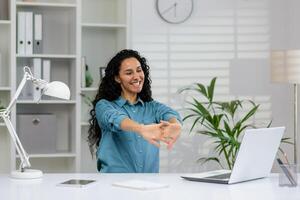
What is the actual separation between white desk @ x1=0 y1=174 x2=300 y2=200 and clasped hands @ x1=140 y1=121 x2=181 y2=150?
0.19 m

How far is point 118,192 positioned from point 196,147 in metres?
2.60

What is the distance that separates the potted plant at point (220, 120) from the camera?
4.69 meters

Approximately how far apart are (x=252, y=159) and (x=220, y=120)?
2097 millimetres

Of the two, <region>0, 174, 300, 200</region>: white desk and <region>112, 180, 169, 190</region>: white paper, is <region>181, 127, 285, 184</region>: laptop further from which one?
<region>112, 180, 169, 190</region>: white paper

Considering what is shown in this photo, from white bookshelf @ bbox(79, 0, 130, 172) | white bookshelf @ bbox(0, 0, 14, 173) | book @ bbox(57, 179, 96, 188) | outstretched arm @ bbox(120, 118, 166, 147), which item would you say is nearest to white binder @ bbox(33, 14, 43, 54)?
white bookshelf @ bbox(0, 0, 14, 173)

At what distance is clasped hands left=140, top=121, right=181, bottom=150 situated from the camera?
3016mm

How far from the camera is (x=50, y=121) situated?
15.5 feet

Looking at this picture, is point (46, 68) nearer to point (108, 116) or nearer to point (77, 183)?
point (108, 116)

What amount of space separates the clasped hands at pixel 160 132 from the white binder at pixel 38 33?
1898mm

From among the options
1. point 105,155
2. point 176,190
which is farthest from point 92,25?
point 176,190

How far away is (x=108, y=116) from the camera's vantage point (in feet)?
10.8

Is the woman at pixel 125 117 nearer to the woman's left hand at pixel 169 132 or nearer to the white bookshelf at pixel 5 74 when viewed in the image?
the woman's left hand at pixel 169 132

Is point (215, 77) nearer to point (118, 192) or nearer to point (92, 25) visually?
point (92, 25)

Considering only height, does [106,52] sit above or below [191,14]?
below
